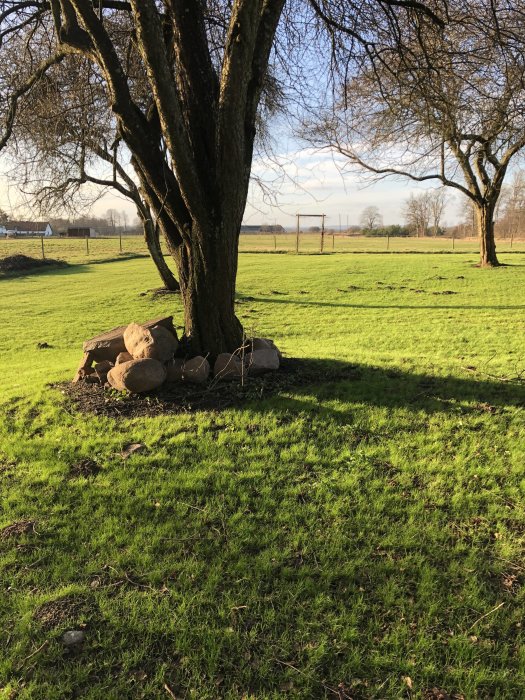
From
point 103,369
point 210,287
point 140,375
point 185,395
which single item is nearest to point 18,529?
point 140,375

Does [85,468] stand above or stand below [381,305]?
below

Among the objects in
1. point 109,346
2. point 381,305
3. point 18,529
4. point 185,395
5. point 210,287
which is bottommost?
point 18,529

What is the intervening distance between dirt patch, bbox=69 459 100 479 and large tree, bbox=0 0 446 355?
226 centimetres

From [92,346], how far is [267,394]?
244 cm

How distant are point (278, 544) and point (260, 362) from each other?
3.08 m

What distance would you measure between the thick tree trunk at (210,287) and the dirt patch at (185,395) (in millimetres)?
636

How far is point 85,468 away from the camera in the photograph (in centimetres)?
404

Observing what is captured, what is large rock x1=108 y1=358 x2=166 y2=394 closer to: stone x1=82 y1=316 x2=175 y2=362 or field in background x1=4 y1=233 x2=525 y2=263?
stone x1=82 y1=316 x2=175 y2=362

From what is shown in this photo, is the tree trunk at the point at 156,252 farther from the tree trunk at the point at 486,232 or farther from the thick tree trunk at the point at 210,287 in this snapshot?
the tree trunk at the point at 486,232

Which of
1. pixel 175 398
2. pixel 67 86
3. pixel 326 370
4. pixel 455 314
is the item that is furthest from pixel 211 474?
pixel 455 314

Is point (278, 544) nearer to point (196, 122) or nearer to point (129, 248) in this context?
point (196, 122)

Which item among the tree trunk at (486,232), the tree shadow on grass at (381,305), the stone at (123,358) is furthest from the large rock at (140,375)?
the tree trunk at (486,232)

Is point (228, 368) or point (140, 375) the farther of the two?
point (228, 368)

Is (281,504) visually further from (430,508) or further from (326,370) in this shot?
(326,370)
